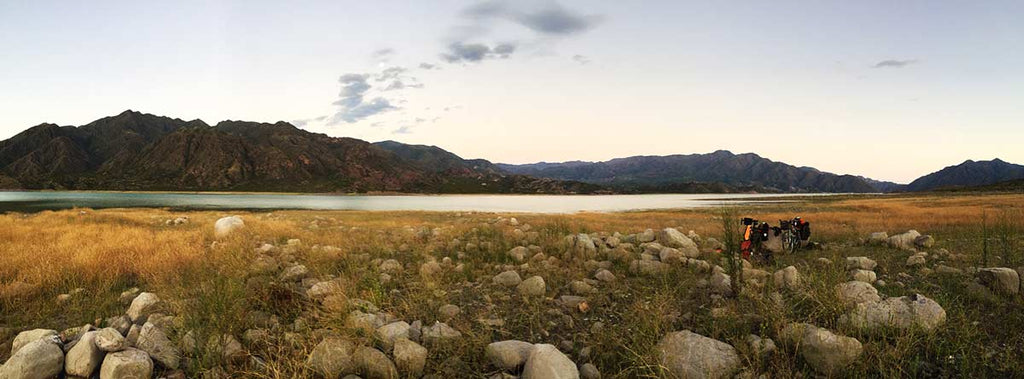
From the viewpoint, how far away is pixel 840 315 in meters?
6.23

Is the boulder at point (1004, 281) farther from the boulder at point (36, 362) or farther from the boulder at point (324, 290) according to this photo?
the boulder at point (36, 362)

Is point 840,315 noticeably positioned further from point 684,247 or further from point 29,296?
point 29,296

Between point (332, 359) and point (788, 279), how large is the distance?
8014 mm

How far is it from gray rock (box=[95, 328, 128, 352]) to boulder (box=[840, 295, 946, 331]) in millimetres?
9750

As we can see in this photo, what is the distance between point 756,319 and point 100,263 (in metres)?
14.9

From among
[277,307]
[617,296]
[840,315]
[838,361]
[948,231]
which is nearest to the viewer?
[838,361]

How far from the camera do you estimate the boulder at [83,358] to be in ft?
17.6

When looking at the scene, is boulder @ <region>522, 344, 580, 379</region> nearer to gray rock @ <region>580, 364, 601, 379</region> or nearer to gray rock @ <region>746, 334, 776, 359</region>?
gray rock @ <region>580, 364, 601, 379</region>

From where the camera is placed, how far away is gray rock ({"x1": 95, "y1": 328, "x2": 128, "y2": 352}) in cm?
557

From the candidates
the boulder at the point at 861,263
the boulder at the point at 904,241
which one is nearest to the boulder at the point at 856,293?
the boulder at the point at 861,263

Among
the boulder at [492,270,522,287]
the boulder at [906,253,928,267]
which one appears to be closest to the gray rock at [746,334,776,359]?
the boulder at [492,270,522,287]

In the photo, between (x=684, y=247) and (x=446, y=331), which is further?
(x=684, y=247)

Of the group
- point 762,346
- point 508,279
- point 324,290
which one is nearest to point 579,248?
point 508,279

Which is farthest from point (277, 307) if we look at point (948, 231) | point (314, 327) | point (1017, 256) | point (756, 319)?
point (948, 231)
